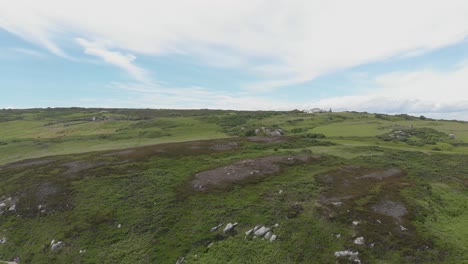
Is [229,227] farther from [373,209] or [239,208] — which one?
[373,209]

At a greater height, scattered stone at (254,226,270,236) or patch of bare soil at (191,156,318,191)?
patch of bare soil at (191,156,318,191)

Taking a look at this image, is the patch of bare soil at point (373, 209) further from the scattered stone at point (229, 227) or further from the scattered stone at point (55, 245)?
the scattered stone at point (55, 245)

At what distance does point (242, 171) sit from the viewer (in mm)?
51406

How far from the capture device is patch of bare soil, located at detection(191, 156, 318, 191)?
155 ft

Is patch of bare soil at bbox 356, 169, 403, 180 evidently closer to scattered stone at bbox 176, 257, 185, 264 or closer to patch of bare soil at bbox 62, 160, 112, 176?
scattered stone at bbox 176, 257, 185, 264

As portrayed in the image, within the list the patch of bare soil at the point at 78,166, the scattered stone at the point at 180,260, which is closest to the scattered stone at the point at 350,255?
the scattered stone at the point at 180,260

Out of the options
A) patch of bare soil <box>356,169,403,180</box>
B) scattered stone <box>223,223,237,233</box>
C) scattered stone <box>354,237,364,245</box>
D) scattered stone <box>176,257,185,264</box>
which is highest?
patch of bare soil <box>356,169,403,180</box>

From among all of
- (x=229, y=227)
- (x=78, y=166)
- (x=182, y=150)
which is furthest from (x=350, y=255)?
(x=78, y=166)

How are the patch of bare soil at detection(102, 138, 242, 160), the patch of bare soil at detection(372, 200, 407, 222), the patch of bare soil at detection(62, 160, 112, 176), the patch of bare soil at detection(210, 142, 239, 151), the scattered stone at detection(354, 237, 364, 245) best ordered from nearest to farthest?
the scattered stone at detection(354, 237, 364, 245)
the patch of bare soil at detection(372, 200, 407, 222)
the patch of bare soil at detection(62, 160, 112, 176)
the patch of bare soil at detection(102, 138, 242, 160)
the patch of bare soil at detection(210, 142, 239, 151)

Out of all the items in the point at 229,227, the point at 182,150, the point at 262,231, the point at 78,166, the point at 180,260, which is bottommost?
the point at 180,260

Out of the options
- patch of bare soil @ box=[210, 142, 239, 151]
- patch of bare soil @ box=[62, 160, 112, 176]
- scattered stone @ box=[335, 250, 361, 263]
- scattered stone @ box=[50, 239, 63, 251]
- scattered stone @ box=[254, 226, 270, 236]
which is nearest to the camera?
scattered stone @ box=[335, 250, 361, 263]

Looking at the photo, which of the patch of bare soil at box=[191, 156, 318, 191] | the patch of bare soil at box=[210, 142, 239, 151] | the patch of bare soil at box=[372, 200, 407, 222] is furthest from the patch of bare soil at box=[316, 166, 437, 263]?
the patch of bare soil at box=[210, 142, 239, 151]

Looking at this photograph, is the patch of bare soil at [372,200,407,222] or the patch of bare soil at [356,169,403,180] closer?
the patch of bare soil at [372,200,407,222]

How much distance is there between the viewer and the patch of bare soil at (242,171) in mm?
47344
